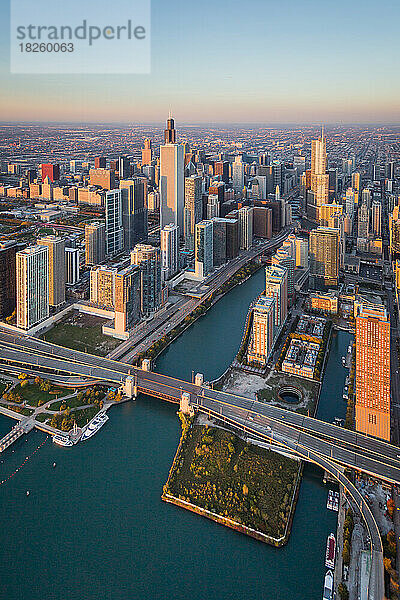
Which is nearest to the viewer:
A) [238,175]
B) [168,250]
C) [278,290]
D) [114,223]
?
[278,290]

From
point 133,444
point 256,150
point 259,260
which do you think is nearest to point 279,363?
point 133,444

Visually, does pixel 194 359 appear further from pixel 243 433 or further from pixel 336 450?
pixel 336 450

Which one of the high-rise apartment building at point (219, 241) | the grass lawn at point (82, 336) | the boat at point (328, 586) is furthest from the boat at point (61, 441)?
the high-rise apartment building at point (219, 241)

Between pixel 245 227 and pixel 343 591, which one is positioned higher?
pixel 245 227

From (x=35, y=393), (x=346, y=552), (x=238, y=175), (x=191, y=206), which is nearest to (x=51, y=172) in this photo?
(x=238, y=175)

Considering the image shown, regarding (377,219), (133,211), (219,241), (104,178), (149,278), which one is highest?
(104,178)

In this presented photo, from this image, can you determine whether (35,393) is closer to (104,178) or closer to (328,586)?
(328,586)

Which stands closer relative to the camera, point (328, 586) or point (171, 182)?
point (328, 586)
